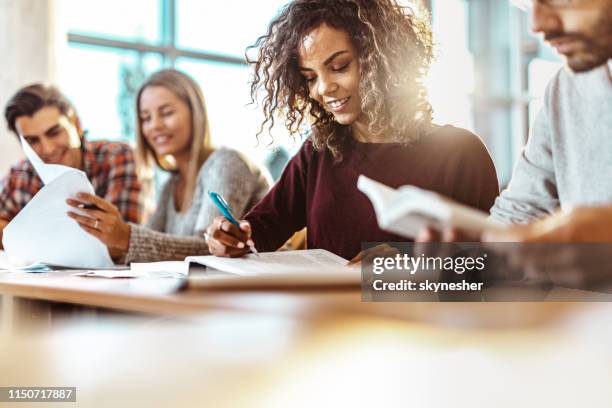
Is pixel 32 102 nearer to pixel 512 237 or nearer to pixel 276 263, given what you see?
pixel 276 263

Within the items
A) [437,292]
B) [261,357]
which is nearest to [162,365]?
[261,357]

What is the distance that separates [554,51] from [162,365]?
0.63 meters

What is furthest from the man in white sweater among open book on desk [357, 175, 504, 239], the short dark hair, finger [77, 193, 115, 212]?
the short dark hair

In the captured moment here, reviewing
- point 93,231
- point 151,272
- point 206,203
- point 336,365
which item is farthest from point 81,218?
point 336,365

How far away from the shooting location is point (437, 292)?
72 centimetres

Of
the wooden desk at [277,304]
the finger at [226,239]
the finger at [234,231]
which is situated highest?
the finger at [234,231]

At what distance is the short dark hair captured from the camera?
5.91ft

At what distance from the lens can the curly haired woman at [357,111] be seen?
1113mm

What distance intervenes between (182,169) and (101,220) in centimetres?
53

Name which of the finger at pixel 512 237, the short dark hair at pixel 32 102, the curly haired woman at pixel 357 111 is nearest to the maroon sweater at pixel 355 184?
the curly haired woman at pixel 357 111

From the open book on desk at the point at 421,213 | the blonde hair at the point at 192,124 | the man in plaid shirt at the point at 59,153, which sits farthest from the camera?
the man in plaid shirt at the point at 59,153

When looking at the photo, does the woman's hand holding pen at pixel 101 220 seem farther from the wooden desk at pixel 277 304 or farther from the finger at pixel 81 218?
the wooden desk at pixel 277 304

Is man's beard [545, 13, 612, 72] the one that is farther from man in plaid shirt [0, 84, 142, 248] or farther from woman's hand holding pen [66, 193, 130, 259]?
man in plaid shirt [0, 84, 142, 248]

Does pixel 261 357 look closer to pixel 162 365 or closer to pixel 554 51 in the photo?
pixel 162 365
